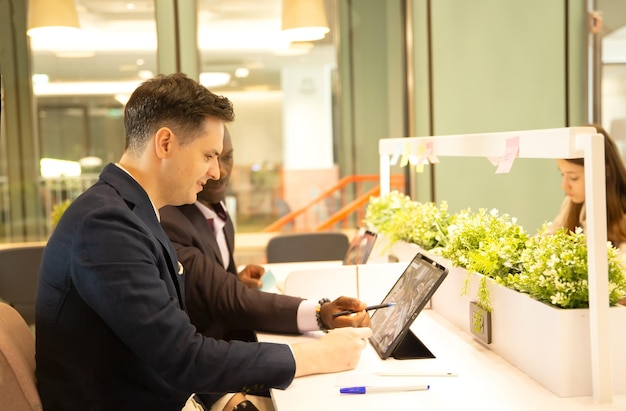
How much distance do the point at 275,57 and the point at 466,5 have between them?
144 cm

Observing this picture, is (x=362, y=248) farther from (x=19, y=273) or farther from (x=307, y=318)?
(x=19, y=273)

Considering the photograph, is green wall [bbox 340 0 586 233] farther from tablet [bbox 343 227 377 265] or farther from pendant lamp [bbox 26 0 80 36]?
pendant lamp [bbox 26 0 80 36]

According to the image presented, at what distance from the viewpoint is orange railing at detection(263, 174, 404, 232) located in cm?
547

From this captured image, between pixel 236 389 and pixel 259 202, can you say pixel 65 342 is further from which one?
pixel 259 202

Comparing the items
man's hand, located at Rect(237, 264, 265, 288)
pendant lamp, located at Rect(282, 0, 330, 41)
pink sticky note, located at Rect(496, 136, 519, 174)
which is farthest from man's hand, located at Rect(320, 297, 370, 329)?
pendant lamp, located at Rect(282, 0, 330, 41)

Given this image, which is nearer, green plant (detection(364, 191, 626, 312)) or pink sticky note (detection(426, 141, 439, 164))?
green plant (detection(364, 191, 626, 312))

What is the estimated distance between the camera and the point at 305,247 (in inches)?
169

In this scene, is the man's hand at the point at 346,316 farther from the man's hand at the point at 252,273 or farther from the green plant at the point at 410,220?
the man's hand at the point at 252,273

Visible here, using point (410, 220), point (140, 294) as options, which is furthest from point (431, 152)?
point (140, 294)

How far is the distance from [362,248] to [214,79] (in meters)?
2.52

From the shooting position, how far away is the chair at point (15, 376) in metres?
1.48

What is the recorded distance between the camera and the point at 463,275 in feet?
7.01

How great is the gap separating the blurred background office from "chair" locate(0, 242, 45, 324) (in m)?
1.24

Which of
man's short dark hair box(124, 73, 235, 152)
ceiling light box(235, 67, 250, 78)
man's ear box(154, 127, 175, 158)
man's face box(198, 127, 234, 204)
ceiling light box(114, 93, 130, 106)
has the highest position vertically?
ceiling light box(235, 67, 250, 78)
